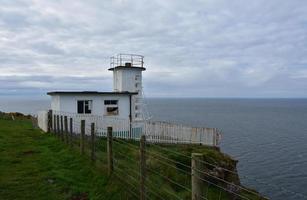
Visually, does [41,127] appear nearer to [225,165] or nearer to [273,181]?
[225,165]

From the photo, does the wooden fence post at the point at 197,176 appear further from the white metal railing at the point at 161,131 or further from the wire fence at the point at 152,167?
the white metal railing at the point at 161,131

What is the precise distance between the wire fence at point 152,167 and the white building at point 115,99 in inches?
53.9

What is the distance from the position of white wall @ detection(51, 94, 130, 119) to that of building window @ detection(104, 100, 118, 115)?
0.78ft

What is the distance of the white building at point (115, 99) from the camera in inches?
982

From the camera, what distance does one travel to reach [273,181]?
26.8 meters

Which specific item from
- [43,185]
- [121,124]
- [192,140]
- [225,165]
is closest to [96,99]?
[121,124]

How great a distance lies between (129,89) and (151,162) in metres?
14.8

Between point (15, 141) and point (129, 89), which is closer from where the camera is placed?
point (15, 141)

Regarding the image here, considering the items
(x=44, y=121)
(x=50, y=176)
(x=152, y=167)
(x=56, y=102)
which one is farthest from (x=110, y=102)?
(x=50, y=176)

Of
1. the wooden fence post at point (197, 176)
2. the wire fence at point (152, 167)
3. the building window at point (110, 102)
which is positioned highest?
the building window at point (110, 102)

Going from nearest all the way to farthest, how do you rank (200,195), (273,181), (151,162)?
(200,195) → (151,162) → (273,181)

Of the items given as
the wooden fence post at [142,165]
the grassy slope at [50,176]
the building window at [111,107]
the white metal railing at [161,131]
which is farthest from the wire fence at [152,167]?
the building window at [111,107]

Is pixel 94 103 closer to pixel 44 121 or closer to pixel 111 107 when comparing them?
pixel 111 107

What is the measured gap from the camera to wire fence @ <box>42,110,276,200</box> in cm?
749
